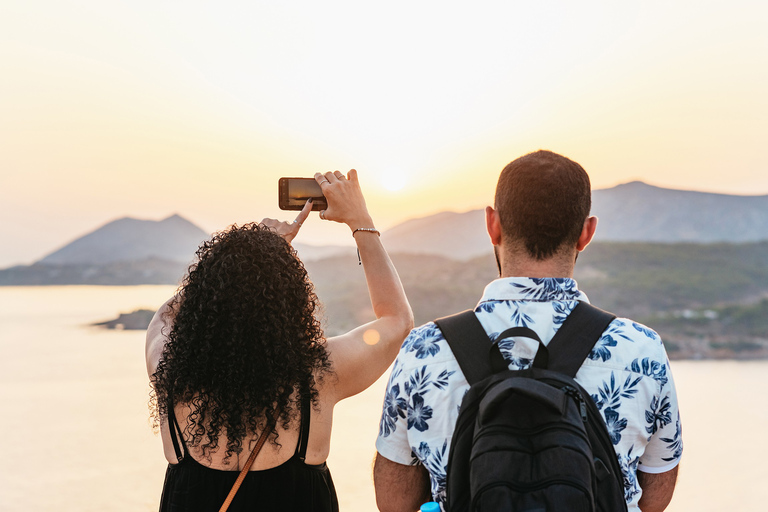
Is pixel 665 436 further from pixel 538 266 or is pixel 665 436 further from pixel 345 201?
pixel 345 201

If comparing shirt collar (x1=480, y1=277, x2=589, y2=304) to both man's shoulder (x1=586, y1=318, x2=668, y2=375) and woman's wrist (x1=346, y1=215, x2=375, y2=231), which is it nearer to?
man's shoulder (x1=586, y1=318, x2=668, y2=375)

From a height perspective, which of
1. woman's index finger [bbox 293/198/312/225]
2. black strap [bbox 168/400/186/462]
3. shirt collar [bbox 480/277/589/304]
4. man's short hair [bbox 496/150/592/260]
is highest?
man's short hair [bbox 496/150/592/260]

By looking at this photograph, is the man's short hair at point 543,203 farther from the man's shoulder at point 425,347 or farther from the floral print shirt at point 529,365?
the man's shoulder at point 425,347

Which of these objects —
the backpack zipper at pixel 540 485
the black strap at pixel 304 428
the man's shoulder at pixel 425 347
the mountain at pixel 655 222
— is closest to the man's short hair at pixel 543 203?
the man's shoulder at pixel 425 347

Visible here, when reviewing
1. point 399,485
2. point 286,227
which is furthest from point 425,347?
point 286,227

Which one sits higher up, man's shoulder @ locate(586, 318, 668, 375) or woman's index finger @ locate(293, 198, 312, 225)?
woman's index finger @ locate(293, 198, 312, 225)

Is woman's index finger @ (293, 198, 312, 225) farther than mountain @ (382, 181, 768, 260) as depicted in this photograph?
No

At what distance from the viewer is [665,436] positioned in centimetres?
146

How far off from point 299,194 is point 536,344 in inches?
38.9

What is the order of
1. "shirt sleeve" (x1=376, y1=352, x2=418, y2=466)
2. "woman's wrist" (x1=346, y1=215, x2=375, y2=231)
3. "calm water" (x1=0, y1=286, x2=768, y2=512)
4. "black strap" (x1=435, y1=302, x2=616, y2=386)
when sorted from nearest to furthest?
"black strap" (x1=435, y1=302, x2=616, y2=386) → "shirt sleeve" (x1=376, y1=352, x2=418, y2=466) → "woman's wrist" (x1=346, y1=215, x2=375, y2=231) → "calm water" (x1=0, y1=286, x2=768, y2=512)

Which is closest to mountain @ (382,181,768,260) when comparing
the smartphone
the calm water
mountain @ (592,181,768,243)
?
mountain @ (592,181,768,243)

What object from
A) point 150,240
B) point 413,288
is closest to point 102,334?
point 413,288

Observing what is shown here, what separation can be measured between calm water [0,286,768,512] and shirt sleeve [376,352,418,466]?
118 cm

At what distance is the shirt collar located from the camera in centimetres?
141
